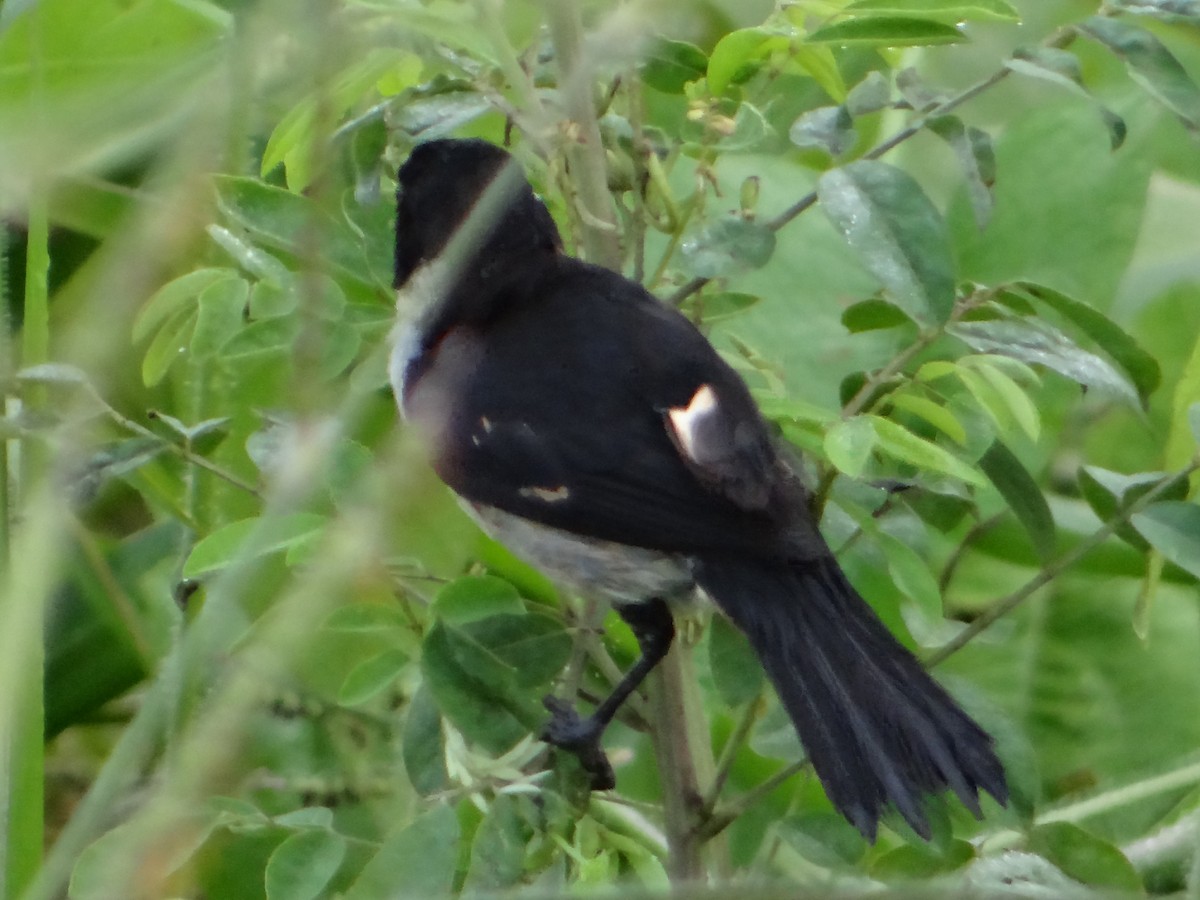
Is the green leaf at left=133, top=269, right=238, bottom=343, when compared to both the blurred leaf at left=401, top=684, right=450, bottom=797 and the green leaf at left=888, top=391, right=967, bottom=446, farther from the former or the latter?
the green leaf at left=888, top=391, right=967, bottom=446

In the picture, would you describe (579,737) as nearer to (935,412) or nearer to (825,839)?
(825,839)

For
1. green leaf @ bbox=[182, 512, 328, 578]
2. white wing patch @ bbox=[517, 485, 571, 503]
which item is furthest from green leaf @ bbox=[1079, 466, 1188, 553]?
green leaf @ bbox=[182, 512, 328, 578]

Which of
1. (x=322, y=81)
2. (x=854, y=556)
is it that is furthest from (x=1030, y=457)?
(x=322, y=81)

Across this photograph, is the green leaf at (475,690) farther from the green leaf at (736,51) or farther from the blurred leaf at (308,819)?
the green leaf at (736,51)

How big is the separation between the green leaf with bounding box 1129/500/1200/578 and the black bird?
17 centimetres

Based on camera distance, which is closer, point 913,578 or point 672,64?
point 913,578

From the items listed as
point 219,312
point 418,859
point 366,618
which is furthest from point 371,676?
point 219,312

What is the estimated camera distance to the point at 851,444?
768mm

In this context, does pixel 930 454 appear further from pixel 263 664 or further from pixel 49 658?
pixel 49 658

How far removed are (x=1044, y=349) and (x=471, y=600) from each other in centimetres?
37

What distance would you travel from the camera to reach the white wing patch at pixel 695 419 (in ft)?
3.30

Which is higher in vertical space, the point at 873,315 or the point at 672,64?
the point at 672,64

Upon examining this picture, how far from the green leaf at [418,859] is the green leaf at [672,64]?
1.65ft

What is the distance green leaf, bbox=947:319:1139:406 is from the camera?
83cm
